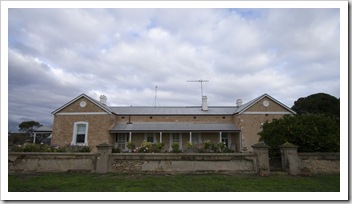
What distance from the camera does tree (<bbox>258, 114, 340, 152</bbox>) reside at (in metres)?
9.48

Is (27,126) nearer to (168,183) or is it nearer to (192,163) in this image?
(192,163)

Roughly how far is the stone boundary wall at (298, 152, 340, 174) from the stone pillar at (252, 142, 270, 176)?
1.36 metres

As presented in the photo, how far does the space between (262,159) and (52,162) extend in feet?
26.4

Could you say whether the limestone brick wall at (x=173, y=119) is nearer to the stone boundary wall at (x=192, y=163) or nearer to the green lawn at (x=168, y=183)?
the stone boundary wall at (x=192, y=163)

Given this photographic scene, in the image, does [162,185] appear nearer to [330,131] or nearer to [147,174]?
[147,174]

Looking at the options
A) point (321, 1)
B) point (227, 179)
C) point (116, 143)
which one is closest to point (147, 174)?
point (227, 179)

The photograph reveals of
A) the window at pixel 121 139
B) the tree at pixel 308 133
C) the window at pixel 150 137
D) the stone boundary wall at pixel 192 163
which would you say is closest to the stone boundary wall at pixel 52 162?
the stone boundary wall at pixel 192 163

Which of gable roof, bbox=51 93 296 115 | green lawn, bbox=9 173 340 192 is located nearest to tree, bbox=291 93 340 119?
gable roof, bbox=51 93 296 115

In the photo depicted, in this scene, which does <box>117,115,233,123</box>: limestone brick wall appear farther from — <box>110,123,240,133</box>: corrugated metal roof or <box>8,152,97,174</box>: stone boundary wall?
<box>8,152,97,174</box>: stone boundary wall

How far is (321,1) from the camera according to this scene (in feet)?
18.6

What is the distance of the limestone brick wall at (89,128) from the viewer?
19.6 m

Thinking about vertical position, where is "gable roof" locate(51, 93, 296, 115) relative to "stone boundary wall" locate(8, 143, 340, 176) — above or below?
above

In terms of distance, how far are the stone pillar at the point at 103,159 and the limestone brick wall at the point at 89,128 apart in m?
11.2

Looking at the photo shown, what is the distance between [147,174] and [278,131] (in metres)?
6.31
